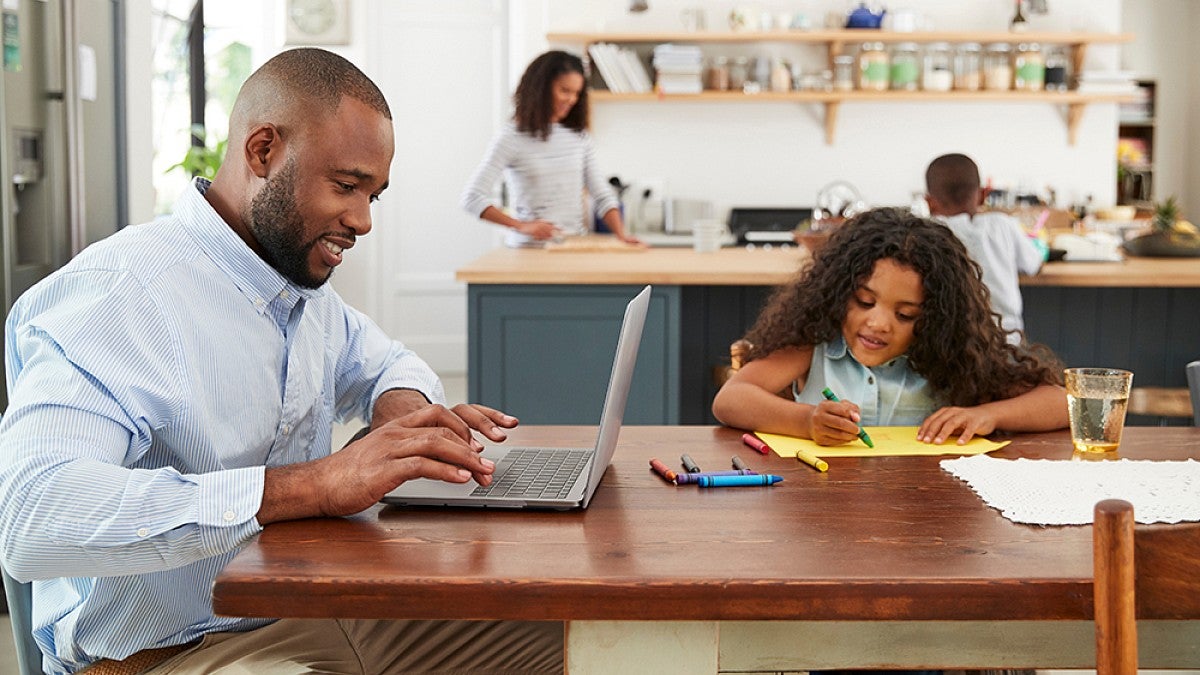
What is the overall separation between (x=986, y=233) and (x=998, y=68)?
3.18 metres

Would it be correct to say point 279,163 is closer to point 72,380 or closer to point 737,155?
point 72,380

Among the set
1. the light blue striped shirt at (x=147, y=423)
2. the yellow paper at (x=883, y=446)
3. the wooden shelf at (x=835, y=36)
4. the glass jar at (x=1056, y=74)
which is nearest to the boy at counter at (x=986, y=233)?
the yellow paper at (x=883, y=446)

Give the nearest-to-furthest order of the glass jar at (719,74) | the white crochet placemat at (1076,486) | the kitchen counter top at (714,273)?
the white crochet placemat at (1076,486) < the kitchen counter top at (714,273) < the glass jar at (719,74)

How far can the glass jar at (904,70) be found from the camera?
6238mm

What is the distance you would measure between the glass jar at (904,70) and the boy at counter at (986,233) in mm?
2887

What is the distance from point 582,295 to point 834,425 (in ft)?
6.47

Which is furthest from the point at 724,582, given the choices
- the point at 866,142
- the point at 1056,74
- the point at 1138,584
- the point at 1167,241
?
the point at 1056,74

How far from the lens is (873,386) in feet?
6.78

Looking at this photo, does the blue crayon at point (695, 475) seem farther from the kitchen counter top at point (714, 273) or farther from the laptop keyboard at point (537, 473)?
the kitchen counter top at point (714, 273)

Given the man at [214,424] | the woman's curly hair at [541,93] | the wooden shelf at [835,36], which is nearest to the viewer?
the man at [214,424]

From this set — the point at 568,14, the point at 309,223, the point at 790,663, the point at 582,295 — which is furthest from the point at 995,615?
the point at 568,14

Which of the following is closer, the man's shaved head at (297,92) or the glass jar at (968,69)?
the man's shaved head at (297,92)

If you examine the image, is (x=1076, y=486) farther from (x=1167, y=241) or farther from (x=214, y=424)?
(x=1167, y=241)

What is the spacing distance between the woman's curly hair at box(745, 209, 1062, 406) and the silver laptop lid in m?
0.67
